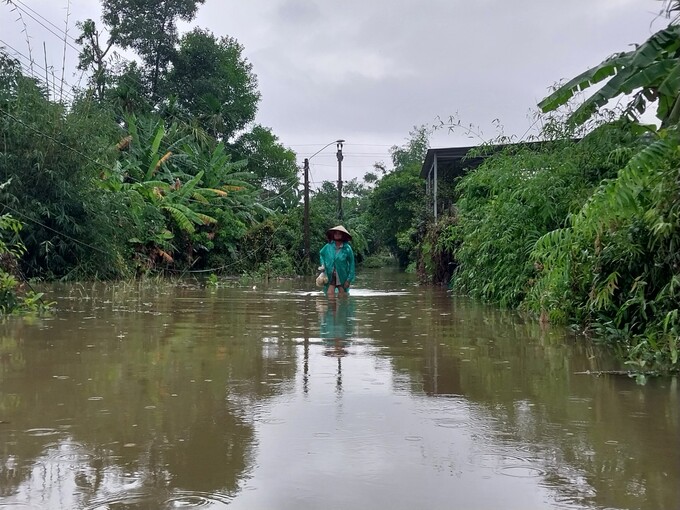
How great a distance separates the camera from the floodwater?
314 centimetres

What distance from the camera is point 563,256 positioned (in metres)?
9.16

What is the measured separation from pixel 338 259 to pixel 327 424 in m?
10.1

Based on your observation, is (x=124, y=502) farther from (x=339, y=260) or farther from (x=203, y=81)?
(x=203, y=81)

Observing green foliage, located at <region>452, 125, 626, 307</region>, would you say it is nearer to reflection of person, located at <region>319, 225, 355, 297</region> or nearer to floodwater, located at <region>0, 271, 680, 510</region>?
reflection of person, located at <region>319, 225, 355, 297</region>

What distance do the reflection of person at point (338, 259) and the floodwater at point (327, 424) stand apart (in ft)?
19.7

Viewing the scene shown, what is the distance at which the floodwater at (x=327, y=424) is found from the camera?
124 inches

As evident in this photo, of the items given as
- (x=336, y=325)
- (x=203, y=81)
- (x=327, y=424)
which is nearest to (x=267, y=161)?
(x=203, y=81)

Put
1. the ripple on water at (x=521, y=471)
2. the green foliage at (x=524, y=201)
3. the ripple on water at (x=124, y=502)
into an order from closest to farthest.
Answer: the ripple on water at (x=124, y=502), the ripple on water at (x=521, y=471), the green foliage at (x=524, y=201)

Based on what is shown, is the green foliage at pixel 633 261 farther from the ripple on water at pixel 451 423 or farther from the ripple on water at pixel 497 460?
the ripple on water at pixel 497 460

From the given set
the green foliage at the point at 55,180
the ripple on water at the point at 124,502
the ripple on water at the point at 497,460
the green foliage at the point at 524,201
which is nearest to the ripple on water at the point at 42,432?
the ripple on water at the point at 124,502

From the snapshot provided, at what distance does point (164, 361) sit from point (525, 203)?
26.7 feet

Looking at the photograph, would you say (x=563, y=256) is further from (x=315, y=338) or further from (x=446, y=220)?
(x=446, y=220)

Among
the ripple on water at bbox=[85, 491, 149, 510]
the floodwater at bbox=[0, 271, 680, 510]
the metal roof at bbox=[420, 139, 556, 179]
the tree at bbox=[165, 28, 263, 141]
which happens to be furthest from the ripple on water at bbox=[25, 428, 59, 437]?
the tree at bbox=[165, 28, 263, 141]

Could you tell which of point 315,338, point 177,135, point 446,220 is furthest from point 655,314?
point 177,135
